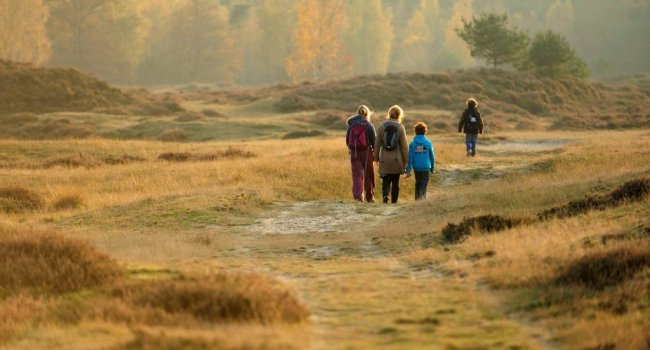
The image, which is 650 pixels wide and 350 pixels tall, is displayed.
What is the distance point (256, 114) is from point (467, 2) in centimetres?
10553

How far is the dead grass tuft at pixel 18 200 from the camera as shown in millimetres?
20719

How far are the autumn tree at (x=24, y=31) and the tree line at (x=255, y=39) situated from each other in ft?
0.36

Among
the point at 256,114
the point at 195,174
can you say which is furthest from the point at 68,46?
the point at 195,174

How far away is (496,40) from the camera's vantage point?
2955 inches

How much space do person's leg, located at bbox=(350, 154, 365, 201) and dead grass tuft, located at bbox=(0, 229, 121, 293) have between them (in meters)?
10.7

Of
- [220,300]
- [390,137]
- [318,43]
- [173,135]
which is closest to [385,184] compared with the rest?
[390,137]

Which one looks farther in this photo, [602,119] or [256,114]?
[256,114]

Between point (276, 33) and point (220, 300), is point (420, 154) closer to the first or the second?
point (220, 300)

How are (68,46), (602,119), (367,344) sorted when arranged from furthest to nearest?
(68,46)
(602,119)
(367,344)

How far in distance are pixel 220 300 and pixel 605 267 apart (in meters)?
4.26

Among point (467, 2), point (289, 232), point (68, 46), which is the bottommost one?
point (289, 232)

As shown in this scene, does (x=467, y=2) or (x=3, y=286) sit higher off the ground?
(x=467, y=2)

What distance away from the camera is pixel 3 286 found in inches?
378

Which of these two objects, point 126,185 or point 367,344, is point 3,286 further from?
point 126,185
